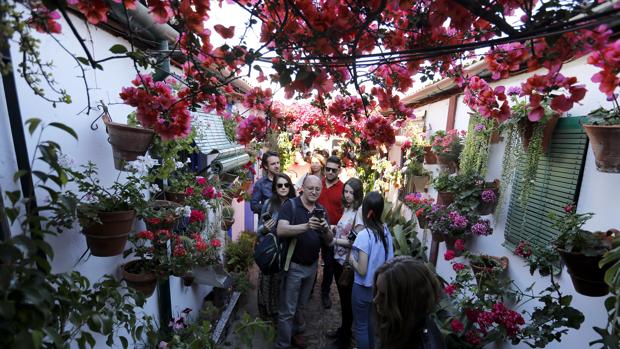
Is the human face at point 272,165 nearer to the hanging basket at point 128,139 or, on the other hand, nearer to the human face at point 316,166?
the human face at point 316,166

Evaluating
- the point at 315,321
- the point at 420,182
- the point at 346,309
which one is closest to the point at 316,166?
the point at 420,182

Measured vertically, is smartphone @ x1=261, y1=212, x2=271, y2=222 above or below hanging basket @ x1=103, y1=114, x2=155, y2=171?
below

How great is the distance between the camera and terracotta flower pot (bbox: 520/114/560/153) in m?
2.25

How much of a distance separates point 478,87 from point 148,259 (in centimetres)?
227

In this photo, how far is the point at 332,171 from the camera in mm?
4082

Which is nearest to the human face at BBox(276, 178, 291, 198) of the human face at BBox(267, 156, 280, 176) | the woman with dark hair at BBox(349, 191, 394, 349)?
the human face at BBox(267, 156, 280, 176)

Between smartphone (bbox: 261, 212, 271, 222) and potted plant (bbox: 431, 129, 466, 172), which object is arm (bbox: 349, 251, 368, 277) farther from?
potted plant (bbox: 431, 129, 466, 172)

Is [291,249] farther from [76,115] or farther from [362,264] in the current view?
[76,115]

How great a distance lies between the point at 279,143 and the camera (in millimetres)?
7258

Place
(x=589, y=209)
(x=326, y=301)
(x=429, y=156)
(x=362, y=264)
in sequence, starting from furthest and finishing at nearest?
1. (x=429, y=156)
2. (x=326, y=301)
3. (x=362, y=264)
4. (x=589, y=209)

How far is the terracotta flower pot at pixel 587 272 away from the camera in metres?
1.54

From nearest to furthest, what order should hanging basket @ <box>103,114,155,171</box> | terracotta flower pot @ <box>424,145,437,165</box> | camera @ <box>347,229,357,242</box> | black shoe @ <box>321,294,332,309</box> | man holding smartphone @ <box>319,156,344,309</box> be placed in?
hanging basket @ <box>103,114,155,171</box>, camera @ <box>347,229,357,242</box>, man holding smartphone @ <box>319,156,344,309</box>, black shoe @ <box>321,294,332,309</box>, terracotta flower pot @ <box>424,145,437,165</box>

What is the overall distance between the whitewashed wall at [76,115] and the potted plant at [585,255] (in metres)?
2.34

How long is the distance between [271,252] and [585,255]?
2.21 m
